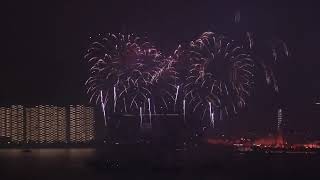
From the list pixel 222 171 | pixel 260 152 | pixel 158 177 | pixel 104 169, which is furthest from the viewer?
pixel 260 152

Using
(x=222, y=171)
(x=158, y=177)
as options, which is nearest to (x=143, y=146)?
(x=222, y=171)

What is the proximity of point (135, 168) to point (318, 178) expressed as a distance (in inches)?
500

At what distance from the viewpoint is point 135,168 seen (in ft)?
132

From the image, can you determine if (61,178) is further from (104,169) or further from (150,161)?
(150,161)

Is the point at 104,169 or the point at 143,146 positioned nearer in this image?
the point at 104,169

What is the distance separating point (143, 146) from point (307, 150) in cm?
1455

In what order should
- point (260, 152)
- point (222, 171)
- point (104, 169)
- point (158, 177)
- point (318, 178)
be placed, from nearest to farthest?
point (318, 178) → point (158, 177) → point (222, 171) → point (104, 169) → point (260, 152)

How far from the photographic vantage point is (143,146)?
57.4 metres

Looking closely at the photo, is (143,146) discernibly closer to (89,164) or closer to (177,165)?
(89,164)

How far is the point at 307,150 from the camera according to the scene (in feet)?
189

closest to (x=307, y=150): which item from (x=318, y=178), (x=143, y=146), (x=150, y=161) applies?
(x=143, y=146)

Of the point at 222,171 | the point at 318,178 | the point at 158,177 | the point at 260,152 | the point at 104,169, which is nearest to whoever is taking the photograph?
the point at 318,178

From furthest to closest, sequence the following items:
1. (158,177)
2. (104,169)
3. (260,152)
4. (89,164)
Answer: (260,152), (89,164), (104,169), (158,177)

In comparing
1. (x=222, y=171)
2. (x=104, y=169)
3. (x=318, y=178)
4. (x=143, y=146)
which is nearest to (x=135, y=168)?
(x=104, y=169)
